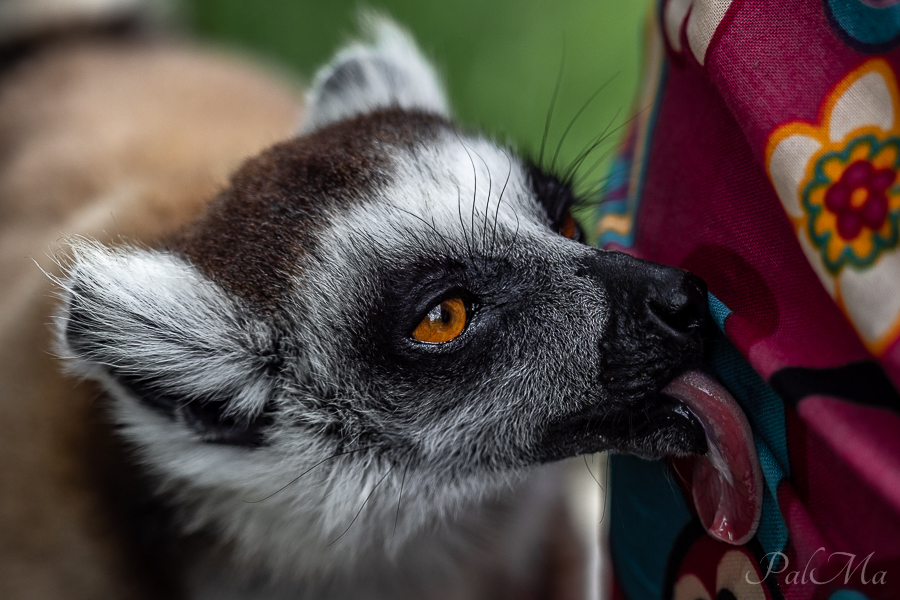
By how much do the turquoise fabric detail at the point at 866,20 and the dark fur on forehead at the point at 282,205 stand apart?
976 mm

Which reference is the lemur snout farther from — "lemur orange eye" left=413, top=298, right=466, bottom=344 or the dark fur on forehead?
the dark fur on forehead

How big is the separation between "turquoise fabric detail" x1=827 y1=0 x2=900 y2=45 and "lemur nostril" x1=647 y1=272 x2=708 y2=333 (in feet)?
1.57

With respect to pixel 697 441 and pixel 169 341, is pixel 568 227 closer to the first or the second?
pixel 697 441

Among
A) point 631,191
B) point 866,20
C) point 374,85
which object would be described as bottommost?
point 866,20

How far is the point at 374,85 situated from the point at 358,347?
1099mm

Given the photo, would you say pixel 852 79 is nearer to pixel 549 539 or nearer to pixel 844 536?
pixel 844 536

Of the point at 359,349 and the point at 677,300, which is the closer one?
the point at 677,300

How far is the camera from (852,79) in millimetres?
926

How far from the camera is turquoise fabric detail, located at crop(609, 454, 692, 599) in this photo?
1.31 meters

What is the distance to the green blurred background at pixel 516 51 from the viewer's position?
3857 mm

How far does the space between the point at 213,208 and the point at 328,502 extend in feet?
2.57

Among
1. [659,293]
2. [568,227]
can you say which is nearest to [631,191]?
[568,227]

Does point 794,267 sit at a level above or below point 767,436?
above

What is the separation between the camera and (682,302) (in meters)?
Result: 1.26
